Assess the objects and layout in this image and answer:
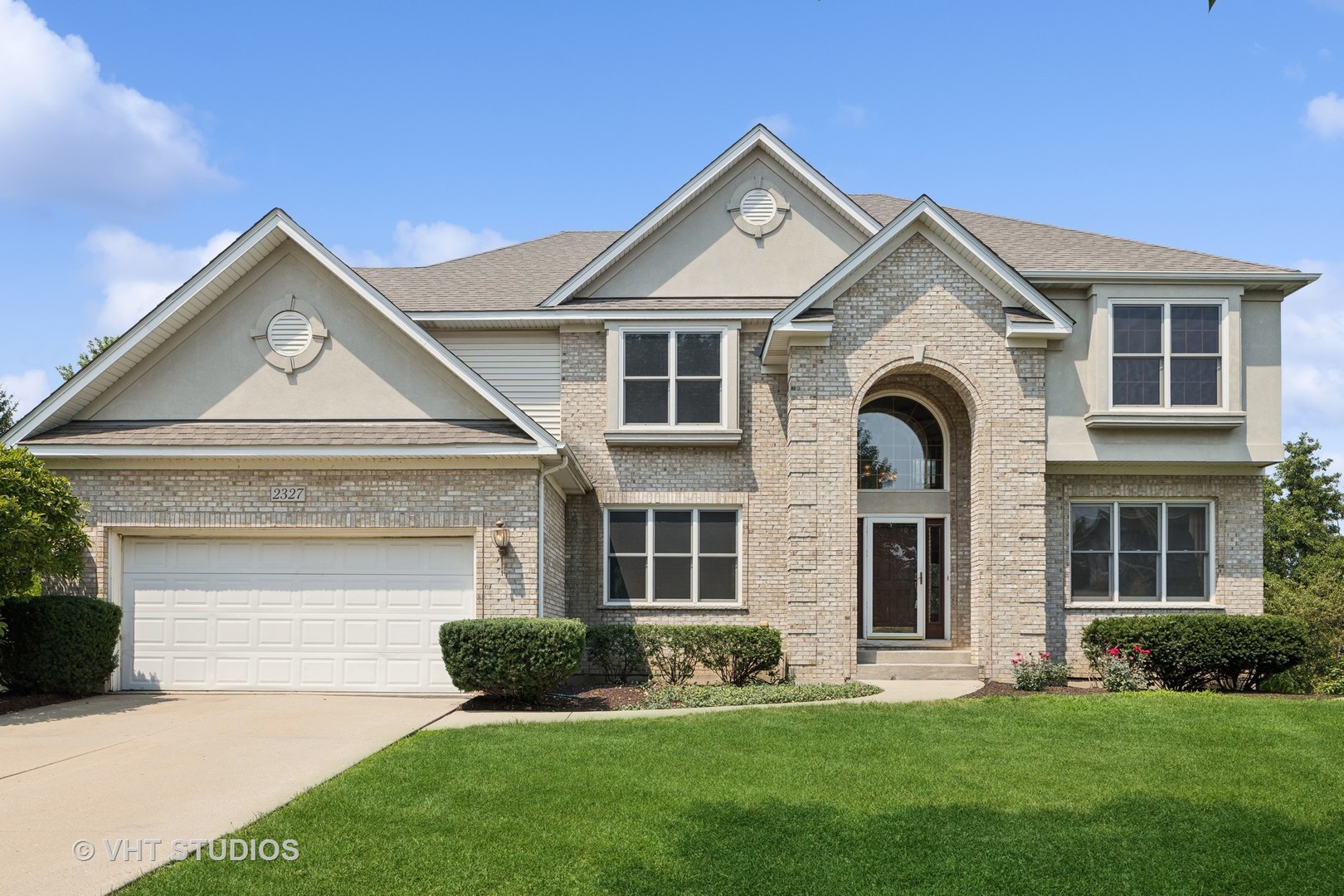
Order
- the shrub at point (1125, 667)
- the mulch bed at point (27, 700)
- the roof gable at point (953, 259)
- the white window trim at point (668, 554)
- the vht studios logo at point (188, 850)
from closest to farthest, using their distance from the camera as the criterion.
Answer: the vht studios logo at point (188, 850) < the mulch bed at point (27, 700) < the shrub at point (1125, 667) < the roof gable at point (953, 259) < the white window trim at point (668, 554)

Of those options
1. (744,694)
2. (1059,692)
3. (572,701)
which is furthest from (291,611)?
(1059,692)

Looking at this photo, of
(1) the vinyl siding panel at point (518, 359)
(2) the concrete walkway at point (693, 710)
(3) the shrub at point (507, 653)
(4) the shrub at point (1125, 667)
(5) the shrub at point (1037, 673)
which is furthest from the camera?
(1) the vinyl siding panel at point (518, 359)

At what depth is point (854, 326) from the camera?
1705 centimetres

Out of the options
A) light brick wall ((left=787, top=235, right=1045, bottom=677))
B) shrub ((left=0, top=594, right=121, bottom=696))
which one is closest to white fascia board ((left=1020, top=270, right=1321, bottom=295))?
light brick wall ((left=787, top=235, right=1045, bottom=677))

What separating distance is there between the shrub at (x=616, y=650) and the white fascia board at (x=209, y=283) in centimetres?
379

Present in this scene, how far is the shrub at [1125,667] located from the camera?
51.1 ft

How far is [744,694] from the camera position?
48.8 feet

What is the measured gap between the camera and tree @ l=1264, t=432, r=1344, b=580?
43.6m

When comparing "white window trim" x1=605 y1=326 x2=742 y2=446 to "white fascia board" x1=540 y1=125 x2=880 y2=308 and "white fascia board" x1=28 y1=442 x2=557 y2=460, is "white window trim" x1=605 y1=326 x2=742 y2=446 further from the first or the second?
"white fascia board" x1=28 y1=442 x2=557 y2=460

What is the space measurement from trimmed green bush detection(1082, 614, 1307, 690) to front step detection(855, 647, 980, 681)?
90.6 inches

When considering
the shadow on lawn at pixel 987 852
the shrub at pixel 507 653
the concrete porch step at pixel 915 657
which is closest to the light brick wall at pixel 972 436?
the concrete porch step at pixel 915 657

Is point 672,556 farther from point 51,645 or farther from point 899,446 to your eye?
point 51,645

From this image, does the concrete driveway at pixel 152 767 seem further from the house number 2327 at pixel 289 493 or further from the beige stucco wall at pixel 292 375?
the beige stucco wall at pixel 292 375

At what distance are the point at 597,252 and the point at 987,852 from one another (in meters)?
16.6
